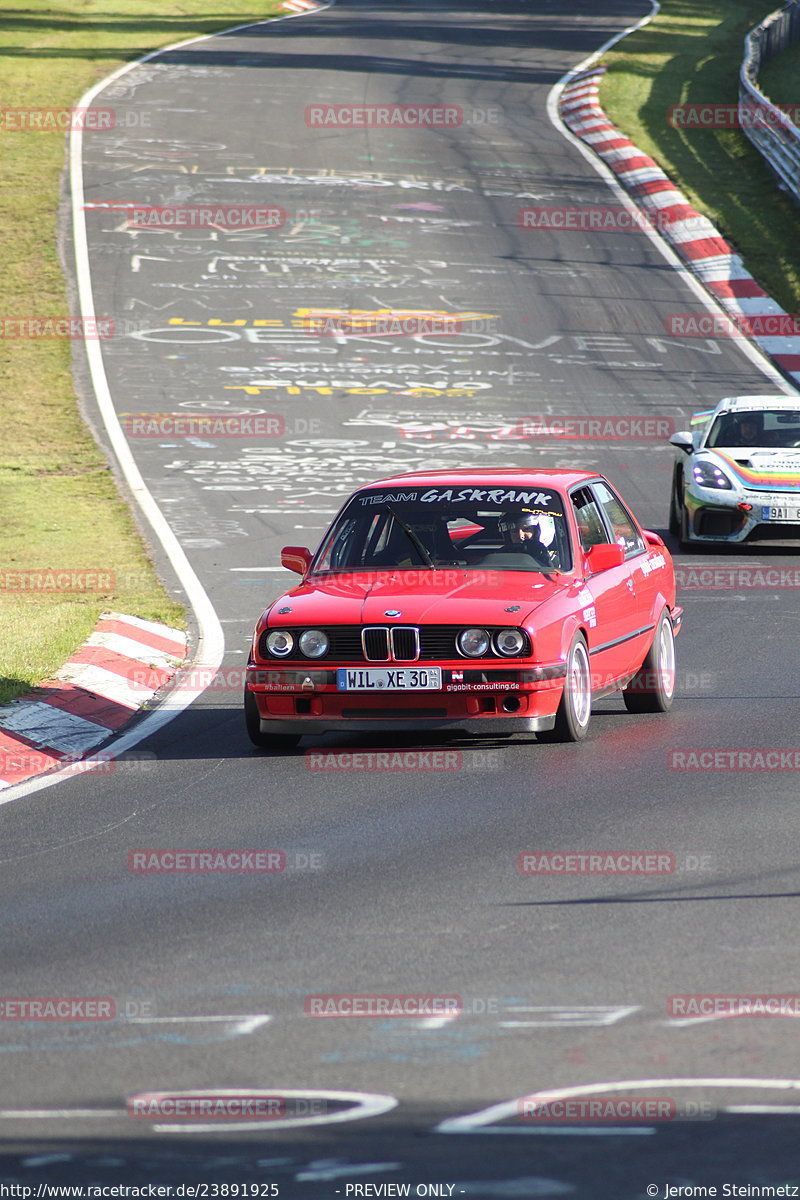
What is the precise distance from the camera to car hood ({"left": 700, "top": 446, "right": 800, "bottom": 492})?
1619 cm

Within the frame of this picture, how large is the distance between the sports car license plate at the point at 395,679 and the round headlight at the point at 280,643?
1.20 ft

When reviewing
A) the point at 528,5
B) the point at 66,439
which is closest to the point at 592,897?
the point at 66,439

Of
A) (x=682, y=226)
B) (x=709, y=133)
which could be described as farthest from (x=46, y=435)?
(x=709, y=133)

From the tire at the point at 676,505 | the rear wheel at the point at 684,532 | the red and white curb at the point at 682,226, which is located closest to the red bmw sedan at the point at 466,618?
the rear wheel at the point at 684,532

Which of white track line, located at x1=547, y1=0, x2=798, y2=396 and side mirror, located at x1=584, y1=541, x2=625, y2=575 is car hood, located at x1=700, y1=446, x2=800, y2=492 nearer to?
side mirror, located at x1=584, y1=541, x2=625, y2=575

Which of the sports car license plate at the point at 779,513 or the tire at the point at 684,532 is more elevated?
Result: the sports car license plate at the point at 779,513

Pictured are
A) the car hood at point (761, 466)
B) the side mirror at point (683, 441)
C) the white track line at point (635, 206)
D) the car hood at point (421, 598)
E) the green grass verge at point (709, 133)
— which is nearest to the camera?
the car hood at point (421, 598)

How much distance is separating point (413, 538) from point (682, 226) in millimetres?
23569

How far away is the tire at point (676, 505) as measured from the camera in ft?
55.0

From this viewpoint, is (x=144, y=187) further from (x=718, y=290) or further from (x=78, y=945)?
(x=78, y=945)

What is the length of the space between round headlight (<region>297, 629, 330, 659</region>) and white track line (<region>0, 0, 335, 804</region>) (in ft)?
3.62

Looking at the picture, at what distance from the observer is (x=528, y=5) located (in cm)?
6019

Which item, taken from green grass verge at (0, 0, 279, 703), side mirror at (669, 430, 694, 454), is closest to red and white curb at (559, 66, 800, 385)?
side mirror at (669, 430, 694, 454)

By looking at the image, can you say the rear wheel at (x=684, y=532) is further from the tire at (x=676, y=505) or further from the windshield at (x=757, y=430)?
the windshield at (x=757, y=430)
